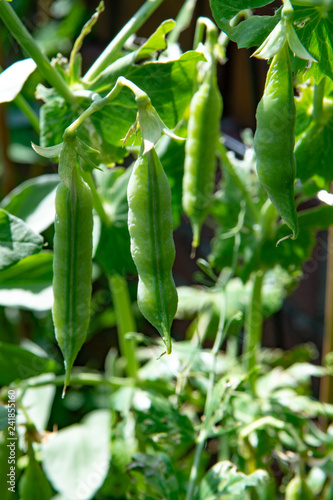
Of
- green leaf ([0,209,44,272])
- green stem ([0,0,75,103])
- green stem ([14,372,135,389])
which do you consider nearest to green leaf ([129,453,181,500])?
green stem ([14,372,135,389])

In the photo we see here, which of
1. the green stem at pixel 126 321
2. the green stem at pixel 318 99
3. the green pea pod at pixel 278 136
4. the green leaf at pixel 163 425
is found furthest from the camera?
the green stem at pixel 126 321

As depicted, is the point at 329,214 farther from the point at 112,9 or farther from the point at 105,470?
the point at 112,9

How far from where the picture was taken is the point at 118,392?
2.13 feet

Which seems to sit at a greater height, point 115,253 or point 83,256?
point 83,256

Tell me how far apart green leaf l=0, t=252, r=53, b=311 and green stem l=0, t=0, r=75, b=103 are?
0.57ft

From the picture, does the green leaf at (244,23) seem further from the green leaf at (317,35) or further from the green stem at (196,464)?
the green stem at (196,464)

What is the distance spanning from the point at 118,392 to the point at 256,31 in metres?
0.46

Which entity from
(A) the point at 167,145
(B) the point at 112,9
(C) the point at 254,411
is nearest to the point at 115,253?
(A) the point at 167,145

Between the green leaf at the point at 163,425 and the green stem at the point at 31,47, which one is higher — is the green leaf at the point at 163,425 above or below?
below

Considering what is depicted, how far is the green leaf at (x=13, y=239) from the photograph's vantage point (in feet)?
1.49

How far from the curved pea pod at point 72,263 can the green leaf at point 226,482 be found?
199mm

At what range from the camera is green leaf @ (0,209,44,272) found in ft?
1.49

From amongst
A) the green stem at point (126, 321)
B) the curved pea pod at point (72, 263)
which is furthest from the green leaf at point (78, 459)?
the curved pea pod at point (72, 263)

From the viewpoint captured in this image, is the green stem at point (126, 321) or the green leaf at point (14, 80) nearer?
the green leaf at point (14, 80)
